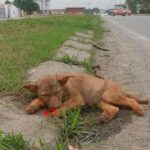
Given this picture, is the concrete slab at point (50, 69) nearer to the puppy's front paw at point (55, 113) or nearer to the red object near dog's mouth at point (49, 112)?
the red object near dog's mouth at point (49, 112)

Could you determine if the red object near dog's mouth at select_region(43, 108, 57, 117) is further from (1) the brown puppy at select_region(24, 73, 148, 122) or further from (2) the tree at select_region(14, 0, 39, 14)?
(2) the tree at select_region(14, 0, 39, 14)

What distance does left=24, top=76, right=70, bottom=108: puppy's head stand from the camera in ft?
17.7

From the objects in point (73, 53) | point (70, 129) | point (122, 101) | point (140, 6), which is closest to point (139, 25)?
point (73, 53)

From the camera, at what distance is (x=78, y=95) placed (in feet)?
18.2

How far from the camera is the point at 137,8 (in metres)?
78.0

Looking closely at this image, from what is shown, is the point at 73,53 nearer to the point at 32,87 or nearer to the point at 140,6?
the point at 32,87

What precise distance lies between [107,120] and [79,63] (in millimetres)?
3346

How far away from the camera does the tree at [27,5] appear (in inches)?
2682

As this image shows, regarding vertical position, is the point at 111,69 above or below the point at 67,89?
below

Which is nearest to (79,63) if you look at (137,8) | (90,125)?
(90,125)

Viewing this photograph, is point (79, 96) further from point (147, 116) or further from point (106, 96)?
point (147, 116)

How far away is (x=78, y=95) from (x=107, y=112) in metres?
0.37

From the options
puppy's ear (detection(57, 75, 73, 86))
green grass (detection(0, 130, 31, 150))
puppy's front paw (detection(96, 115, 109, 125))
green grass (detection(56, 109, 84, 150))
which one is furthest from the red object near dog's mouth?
green grass (detection(0, 130, 31, 150))

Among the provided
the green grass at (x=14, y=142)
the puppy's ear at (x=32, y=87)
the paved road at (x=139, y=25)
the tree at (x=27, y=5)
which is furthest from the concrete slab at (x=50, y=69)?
the tree at (x=27, y=5)
